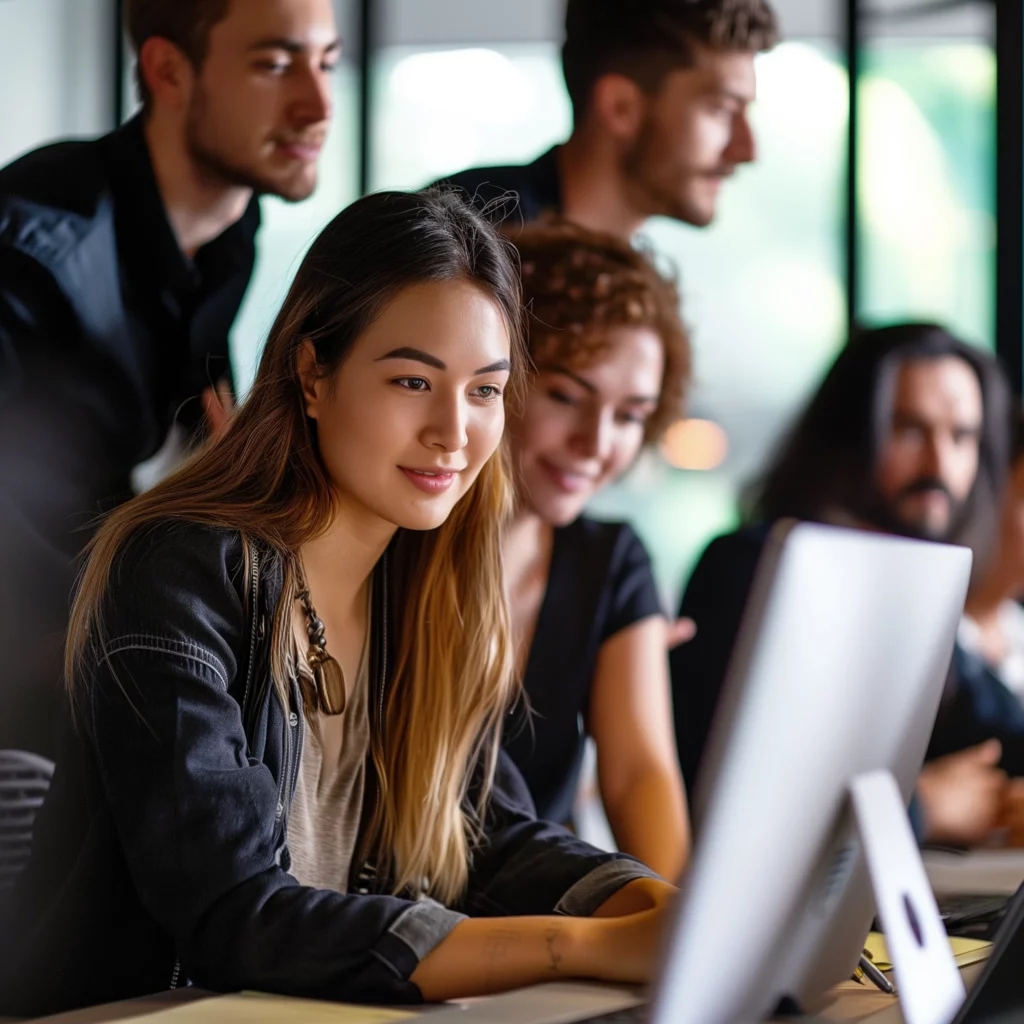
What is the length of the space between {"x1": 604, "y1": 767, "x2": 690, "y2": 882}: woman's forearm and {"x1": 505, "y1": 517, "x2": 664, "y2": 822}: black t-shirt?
0.11 metres

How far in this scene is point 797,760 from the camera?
2.58 ft

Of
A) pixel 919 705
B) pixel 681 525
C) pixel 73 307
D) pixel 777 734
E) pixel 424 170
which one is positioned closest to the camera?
pixel 777 734

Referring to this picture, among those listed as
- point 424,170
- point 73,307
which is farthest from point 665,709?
point 424,170

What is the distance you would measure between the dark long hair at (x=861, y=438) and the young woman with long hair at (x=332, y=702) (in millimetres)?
1479

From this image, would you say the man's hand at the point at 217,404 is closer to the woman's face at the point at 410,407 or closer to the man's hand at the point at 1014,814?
the woman's face at the point at 410,407

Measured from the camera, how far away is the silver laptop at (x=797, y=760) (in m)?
0.75

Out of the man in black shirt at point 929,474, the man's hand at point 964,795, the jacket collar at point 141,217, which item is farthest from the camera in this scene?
the man in black shirt at point 929,474

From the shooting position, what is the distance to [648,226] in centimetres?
270

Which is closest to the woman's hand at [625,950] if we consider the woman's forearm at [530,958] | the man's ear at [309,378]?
the woman's forearm at [530,958]

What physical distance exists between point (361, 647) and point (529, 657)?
0.57 metres

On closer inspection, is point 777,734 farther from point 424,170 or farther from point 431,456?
point 424,170

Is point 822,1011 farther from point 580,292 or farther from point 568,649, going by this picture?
point 580,292

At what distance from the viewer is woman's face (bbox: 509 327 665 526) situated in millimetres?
2041

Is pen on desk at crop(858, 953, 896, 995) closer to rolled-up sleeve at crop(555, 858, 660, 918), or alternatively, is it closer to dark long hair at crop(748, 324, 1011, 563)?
rolled-up sleeve at crop(555, 858, 660, 918)
